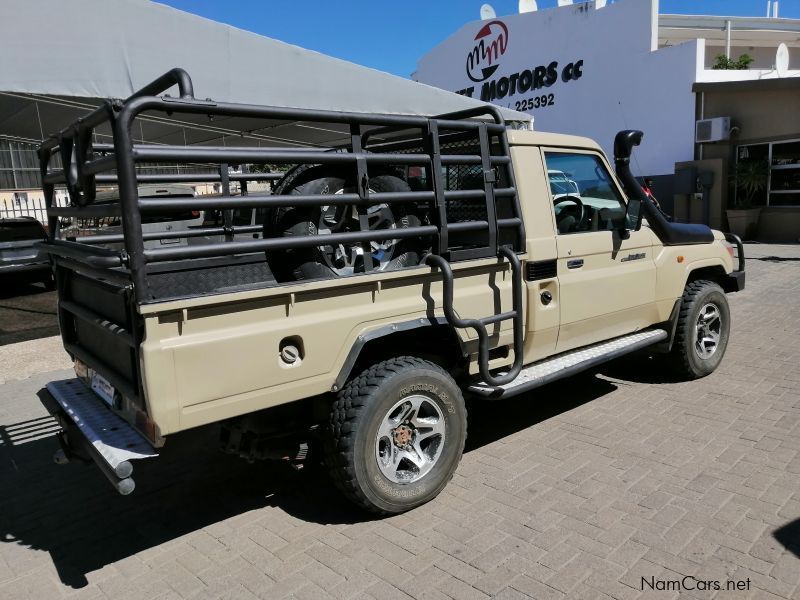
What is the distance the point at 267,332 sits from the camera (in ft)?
9.59

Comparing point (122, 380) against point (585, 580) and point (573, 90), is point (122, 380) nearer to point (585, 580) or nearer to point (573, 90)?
point (585, 580)

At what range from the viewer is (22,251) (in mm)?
9781

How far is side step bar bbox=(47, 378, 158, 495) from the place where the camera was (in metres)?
2.79

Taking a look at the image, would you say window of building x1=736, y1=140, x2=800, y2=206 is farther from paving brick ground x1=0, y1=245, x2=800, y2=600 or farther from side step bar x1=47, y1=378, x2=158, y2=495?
side step bar x1=47, y1=378, x2=158, y2=495

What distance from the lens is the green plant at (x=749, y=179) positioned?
51.8ft

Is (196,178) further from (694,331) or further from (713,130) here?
(713,130)

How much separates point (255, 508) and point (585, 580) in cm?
189

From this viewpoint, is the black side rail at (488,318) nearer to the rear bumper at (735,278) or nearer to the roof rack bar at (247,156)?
the roof rack bar at (247,156)

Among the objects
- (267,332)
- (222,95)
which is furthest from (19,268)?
(267,332)

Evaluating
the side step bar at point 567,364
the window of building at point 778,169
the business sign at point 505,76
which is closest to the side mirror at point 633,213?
the side step bar at point 567,364

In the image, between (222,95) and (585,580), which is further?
(222,95)

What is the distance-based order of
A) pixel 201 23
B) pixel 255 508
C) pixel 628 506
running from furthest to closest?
1. pixel 201 23
2. pixel 255 508
3. pixel 628 506

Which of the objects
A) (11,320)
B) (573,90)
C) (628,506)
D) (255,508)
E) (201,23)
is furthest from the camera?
(573,90)

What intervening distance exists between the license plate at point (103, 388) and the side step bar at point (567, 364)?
78.9 inches
